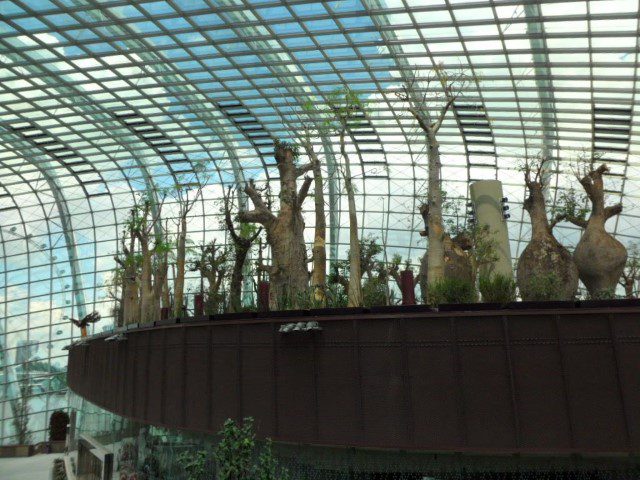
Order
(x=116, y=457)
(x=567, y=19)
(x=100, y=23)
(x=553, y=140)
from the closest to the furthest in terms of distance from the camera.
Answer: (x=116, y=457) → (x=567, y=19) → (x=100, y=23) → (x=553, y=140)

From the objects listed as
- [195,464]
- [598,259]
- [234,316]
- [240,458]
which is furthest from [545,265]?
[195,464]

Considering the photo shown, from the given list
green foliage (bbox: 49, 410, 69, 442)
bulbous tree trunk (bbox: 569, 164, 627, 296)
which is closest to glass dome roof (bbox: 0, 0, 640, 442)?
bulbous tree trunk (bbox: 569, 164, 627, 296)

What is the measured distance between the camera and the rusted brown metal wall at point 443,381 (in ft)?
33.1

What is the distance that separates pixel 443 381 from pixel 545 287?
17.2ft

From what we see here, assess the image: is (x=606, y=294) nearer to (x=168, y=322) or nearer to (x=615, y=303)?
(x=615, y=303)

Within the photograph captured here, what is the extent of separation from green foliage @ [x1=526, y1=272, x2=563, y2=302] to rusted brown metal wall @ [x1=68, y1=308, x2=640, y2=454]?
3.81 m

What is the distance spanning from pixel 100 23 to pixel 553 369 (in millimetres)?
30658

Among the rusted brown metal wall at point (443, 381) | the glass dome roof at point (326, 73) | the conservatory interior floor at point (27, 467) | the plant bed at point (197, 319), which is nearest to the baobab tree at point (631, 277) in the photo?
the glass dome roof at point (326, 73)

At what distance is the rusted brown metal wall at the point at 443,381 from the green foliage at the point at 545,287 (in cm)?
381

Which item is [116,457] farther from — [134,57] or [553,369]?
[134,57]

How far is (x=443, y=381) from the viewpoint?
35.2ft

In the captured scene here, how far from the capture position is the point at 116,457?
19.6 metres

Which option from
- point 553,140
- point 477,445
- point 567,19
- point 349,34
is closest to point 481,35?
point 567,19

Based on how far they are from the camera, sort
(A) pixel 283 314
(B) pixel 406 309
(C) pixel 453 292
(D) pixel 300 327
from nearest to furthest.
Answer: (B) pixel 406 309, (D) pixel 300 327, (A) pixel 283 314, (C) pixel 453 292
